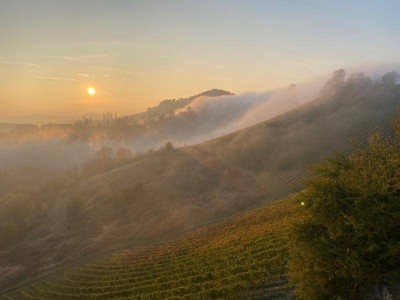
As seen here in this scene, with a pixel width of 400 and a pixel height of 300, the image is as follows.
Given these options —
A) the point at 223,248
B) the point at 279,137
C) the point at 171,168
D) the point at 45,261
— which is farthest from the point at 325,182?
the point at 279,137

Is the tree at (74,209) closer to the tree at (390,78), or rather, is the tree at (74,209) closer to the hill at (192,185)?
the hill at (192,185)

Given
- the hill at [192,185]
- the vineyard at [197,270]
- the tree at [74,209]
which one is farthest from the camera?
the tree at [74,209]

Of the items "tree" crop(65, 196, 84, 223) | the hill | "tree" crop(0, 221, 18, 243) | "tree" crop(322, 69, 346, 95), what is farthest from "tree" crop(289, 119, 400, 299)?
"tree" crop(322, 69, 346, 95)

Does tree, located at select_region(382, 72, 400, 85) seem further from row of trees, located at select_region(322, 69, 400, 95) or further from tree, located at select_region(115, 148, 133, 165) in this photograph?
tree, located at select_region(115, 148, 133, 165)

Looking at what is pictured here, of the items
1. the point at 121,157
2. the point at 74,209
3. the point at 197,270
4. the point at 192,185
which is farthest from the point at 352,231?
the point at 121,157

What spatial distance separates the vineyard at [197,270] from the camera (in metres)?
37.0

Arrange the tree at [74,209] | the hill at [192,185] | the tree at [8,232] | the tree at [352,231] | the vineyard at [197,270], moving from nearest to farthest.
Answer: the tree at [352,231]
the vineyard at [197,270]
the hill at [192,185]
the tree at [8,232]
the tree at [74,209]

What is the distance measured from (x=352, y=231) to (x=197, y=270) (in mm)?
24760

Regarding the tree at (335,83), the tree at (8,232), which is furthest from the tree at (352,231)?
the tree at (335,83)

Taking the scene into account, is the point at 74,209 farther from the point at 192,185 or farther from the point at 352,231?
the point at 352,231

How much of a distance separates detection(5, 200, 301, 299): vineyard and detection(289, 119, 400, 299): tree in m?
3.27

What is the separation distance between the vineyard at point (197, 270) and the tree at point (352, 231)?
3265mm

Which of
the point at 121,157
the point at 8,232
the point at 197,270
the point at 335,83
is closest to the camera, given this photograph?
the point at 197,270

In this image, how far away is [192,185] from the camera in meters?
113
